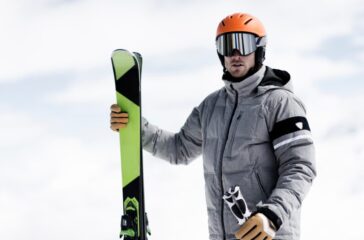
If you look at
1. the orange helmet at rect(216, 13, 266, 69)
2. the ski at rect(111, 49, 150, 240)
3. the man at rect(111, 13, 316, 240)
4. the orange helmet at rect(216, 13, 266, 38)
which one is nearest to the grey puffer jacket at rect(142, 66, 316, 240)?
the man at rect(111, 13, 316, 240)

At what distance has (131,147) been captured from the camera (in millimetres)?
4629

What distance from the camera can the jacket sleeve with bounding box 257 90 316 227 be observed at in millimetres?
3717

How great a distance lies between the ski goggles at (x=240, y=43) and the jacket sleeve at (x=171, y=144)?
0.61 metres

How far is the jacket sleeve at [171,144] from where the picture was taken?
4613mm

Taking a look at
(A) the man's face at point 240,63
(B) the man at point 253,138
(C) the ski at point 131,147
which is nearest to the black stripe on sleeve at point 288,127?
(B) the man at point 253,138

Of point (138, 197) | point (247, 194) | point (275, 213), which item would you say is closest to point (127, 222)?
point (138, 197)

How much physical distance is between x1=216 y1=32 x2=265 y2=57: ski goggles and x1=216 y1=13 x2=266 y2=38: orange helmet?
28 mm

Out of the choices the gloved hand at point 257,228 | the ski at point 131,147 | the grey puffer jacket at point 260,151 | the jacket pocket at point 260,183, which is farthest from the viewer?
the ski at point 131,147

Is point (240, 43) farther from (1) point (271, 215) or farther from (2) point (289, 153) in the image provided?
(1) point (271, 215)

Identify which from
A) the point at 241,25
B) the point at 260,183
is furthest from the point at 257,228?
the point at 241,25

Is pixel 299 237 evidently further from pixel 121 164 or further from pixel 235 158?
pixel 121 164

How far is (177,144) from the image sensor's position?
4664 mm

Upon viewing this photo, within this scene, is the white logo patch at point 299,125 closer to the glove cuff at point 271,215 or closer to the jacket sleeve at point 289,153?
the jacket sleeve at point 289,153

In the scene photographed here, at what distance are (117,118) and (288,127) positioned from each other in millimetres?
1342
